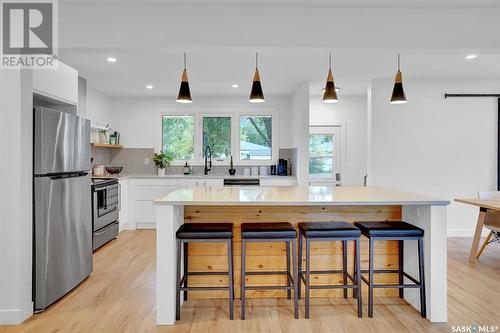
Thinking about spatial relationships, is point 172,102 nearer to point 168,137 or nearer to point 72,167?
point 168,137

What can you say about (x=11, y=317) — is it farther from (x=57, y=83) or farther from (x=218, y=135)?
(x=218, y=135)

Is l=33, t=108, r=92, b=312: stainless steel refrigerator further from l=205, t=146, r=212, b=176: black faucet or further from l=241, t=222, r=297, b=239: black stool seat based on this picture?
l=205, t=146, r=212, b=176: black faucet

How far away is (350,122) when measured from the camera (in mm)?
6367

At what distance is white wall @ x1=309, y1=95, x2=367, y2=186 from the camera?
6363mm

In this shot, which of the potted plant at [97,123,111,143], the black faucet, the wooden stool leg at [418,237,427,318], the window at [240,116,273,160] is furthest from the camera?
the window at [240,116,273,160]

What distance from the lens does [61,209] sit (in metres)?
2.76

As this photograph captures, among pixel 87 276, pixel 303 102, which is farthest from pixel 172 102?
pixel 87 276

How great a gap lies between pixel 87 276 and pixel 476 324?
3.38 m

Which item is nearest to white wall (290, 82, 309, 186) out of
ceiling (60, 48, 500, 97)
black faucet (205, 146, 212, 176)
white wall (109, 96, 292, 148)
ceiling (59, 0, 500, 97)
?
ceiling (60, 48, 500, 97)

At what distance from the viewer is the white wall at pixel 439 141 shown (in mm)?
4844

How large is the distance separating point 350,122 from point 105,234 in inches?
184

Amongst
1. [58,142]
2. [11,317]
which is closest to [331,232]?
[58,142]

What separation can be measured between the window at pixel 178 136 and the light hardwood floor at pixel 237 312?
3.03 meters

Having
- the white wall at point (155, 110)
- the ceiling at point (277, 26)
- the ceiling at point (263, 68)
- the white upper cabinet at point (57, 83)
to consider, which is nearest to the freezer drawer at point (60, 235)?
the white upper cabinet at point (57, 83)
